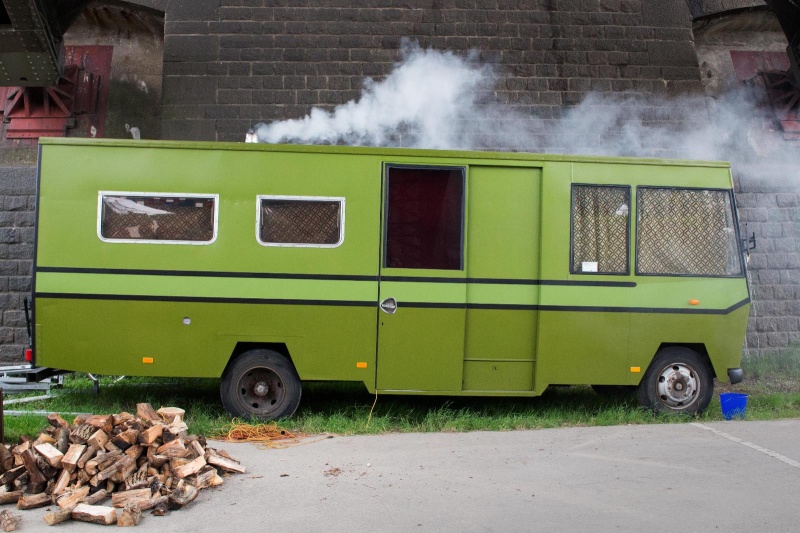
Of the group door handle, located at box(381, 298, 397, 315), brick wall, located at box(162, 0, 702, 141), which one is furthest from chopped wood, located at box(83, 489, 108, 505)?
brick wall, located at box(162, 0, 702, 141)

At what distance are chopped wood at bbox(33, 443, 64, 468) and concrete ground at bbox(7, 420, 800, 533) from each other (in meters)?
0.36

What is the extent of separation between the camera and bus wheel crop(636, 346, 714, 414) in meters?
8.23

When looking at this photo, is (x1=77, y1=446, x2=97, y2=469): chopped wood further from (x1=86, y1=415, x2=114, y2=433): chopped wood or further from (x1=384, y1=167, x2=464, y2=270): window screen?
(x1=384, y1=167, x2=464, y2=270): window screen

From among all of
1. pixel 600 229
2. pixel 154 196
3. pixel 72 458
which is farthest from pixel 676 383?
pixel 72 458

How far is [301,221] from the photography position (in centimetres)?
784

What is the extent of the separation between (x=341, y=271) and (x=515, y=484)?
9.67 feet

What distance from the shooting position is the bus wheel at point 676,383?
823cm

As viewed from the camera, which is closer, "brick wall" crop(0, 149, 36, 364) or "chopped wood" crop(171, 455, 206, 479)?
"chopped wood" crop(171, 455, 206, 479)

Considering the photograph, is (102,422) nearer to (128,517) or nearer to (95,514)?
(95,514)

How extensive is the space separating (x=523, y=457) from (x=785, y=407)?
14.0 ft

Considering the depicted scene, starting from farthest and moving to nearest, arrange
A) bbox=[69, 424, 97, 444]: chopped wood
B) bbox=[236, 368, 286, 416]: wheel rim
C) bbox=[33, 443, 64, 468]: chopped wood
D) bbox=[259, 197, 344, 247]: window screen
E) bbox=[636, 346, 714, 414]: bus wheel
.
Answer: bbox=[636, 346, 714, 414]: bus wheel → bbox=[236, 368, 286, 416]: wheel rim → bbox=[259, 197, 344, 247]: window screen → bbox=[69, 424, 97, 444]: chopped wood → bbox=[33, 443, 64, 468]: chopped wood

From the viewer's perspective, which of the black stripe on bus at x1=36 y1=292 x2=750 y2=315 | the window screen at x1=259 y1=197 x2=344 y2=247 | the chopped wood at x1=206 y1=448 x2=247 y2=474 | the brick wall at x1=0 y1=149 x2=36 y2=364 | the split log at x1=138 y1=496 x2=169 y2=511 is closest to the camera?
the split log at x1=138 y1=496 x2=169 y2=511

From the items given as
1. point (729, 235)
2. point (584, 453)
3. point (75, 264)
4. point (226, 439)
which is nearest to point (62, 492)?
point (226, 439)

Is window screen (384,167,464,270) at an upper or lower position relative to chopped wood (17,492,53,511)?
upper
